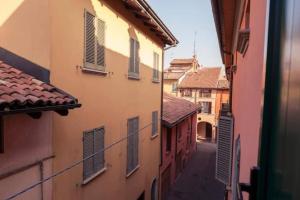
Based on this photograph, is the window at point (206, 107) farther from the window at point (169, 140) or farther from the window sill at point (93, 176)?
the window sill at point (93, 176)

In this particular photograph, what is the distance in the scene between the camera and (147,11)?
823cm

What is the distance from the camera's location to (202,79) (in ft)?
122

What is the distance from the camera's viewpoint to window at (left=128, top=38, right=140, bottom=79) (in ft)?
28.2

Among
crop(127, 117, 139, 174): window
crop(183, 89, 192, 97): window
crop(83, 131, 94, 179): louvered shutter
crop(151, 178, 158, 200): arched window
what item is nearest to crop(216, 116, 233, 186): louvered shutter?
crop(127, 117, 139, 174): window

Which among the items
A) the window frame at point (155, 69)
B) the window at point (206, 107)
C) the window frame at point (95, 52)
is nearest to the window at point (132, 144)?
the window frame at point (155, 69)

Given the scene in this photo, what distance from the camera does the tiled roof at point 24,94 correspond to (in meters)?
3.39

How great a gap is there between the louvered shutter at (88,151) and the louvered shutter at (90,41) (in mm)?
1538

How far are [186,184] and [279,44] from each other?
17401 mm

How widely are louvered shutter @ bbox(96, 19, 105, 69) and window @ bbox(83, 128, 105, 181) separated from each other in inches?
61.3

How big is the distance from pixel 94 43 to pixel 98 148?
7.98 feet

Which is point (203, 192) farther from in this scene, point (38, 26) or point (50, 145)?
point (38, 26)

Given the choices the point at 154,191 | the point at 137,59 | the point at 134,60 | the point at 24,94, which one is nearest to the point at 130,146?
the point at 134,60

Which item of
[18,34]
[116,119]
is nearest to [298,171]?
[18,34]

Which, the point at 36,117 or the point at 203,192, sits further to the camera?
the point at 203,192
